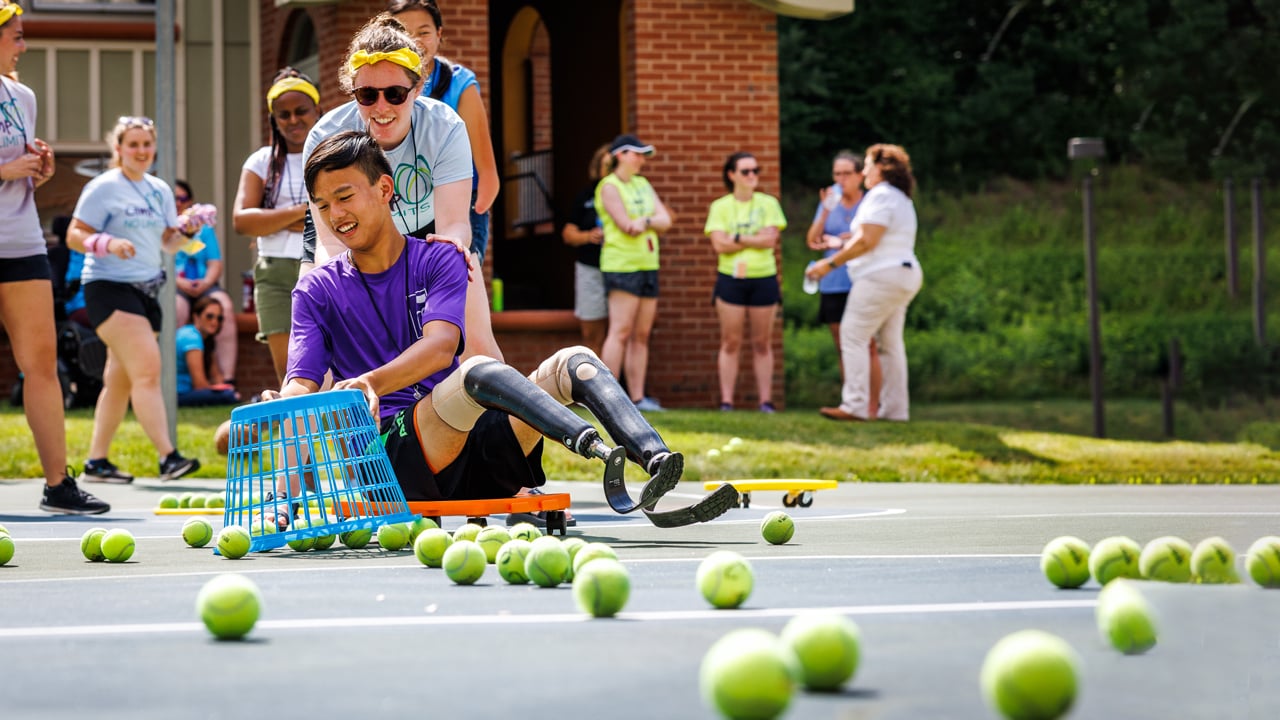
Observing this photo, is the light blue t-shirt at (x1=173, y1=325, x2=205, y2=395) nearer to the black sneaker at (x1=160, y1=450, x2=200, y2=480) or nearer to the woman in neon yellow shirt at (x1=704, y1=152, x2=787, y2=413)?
the woman in neon yellow shirt at (x1=704, y1=152, x2=787, y2=413)

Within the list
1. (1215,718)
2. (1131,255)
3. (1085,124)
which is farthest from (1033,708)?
(1085,124)

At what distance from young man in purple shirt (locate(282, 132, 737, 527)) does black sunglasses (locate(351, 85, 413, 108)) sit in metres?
0.28

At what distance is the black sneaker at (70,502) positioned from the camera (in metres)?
7.60

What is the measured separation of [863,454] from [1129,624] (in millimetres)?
8047

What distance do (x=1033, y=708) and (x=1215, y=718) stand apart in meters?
0.32

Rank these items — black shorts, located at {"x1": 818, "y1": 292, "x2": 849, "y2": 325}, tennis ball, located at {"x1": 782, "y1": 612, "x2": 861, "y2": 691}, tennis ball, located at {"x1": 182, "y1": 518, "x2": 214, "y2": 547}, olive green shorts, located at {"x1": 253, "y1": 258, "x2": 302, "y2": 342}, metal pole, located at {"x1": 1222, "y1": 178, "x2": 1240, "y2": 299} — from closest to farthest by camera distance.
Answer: tennis ball, located at {"x1": 782, "y1": 612, "x2": 861, "y2": 691} < tennis ball, located at {"x1": 182, "y1": 518, "x2": 214, "y2": 547} < olive green shorts, located at {"x1": 253, "y1": 258, "x2": 302, "y2": 342} < black shorts, located at {"x1": 818, "y1": 292, "x2": 849, "y2": 325} < metal pole, located at {"x1": 1222, "y1": 178, "x2": 1240, "y2": 299}

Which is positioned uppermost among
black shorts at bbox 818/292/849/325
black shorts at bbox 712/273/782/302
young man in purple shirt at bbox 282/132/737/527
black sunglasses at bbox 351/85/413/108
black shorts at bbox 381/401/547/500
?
black sunglasses at bbox 351/85/413/108

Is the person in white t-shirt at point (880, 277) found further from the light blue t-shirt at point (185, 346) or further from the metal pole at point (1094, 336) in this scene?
the light blue t-shirt at point (185, 346)

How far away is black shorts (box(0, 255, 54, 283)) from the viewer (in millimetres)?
7461

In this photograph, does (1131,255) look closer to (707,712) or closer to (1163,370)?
(1163,370)

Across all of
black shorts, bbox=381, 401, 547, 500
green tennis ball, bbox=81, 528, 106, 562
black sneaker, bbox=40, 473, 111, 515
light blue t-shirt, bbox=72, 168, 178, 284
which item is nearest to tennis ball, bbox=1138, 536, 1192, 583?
black shorts, bbox=381, 401, 547, 500

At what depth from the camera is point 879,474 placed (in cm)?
1059

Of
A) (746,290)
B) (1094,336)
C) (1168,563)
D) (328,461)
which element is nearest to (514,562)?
(328,461)

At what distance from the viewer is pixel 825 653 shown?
2.58 meters
